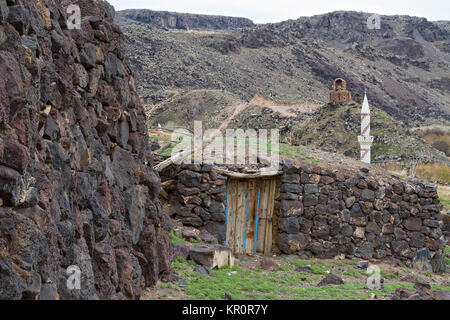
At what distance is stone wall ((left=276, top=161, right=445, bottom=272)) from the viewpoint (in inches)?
410

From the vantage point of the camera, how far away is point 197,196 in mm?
9633

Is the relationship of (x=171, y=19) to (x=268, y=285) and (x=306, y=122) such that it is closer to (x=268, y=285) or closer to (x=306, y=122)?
(x=306, y=122)

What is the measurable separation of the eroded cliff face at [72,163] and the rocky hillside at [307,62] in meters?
36.5

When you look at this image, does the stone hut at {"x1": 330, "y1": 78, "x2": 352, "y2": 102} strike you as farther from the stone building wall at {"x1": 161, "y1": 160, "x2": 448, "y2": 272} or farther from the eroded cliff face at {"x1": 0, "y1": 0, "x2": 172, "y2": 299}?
the eroded cliff face at {"x1": 0, "y1": 0, "x2": 172, "y2": 299}

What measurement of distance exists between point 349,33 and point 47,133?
100 m

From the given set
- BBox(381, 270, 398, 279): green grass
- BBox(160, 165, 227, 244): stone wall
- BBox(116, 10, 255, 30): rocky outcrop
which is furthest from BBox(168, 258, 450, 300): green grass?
BBox(116, 10, 255, 30): rocky outcrop

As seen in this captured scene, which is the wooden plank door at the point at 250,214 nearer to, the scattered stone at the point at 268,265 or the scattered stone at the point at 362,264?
the scattered stone at the point at 268,265

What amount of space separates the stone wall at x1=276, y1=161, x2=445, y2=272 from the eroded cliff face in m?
4.61

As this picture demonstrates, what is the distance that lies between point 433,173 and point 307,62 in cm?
5046

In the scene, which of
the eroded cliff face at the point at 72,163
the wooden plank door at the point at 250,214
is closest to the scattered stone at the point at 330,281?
the wooden plank door at the point at 250,214

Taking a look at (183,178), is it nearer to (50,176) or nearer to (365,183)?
(365,183)

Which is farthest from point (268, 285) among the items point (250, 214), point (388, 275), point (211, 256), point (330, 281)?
point (388, 275)

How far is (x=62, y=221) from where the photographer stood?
3.66m
